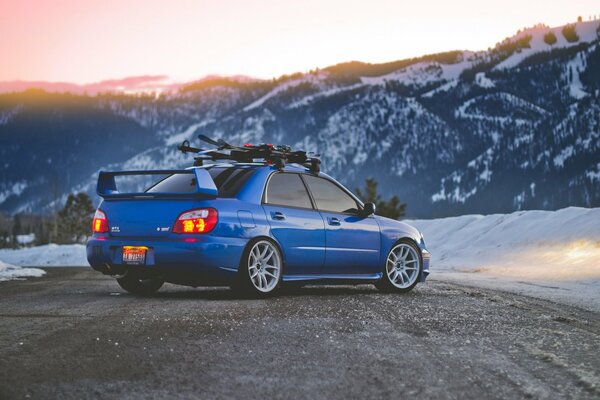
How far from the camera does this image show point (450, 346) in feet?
16.5

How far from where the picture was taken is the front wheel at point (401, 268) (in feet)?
31.7

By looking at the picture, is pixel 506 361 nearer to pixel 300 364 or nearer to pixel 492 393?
pixel 492 393

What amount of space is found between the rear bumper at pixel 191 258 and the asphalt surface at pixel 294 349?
11.9 inches

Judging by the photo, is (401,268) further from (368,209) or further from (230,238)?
(230,238)

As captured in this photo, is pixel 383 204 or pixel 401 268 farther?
pixel 383 204

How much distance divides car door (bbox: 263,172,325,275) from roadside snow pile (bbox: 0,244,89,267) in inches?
663

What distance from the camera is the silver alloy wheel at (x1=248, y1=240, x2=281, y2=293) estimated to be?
818 cm

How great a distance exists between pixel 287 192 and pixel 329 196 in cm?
72

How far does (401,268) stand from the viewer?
9.84m

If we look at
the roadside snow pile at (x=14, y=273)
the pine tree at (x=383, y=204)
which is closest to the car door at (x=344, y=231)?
the roadside snow pile at (x=14, y=273)

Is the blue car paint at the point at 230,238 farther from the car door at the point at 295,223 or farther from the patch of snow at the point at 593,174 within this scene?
the patch of snow at the point at 593,174

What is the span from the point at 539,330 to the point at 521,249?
1511cm

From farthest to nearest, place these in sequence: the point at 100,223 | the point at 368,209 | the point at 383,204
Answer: the point at 383,204
the point at 368,209
the point at 100,223

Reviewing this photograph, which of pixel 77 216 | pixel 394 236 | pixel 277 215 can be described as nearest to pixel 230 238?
pixel 277 215
